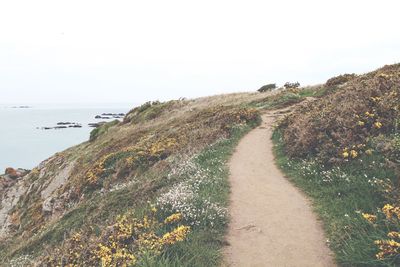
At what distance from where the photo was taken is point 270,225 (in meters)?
8.99

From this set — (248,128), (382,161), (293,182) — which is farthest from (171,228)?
(248,128)

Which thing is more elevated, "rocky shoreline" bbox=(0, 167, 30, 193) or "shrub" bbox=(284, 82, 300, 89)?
"shrub" bbox=(284, 82, 300, 89)

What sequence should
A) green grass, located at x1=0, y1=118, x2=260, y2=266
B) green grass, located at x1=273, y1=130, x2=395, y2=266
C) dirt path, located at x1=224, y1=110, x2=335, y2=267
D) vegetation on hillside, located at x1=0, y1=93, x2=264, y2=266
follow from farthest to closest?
vegetation on hillside, located at x1=0, y1=93, x2=264, y2=266, dirt path, located at x1=224, y1=110, x2=335, y2=267, green grass, located at x1=0, y1=118, x2=260, y2=266, green grass, located at x1=273, y1=130, x2=395, y2=266

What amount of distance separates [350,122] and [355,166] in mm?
2817

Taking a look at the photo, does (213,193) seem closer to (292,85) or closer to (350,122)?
(350,122)

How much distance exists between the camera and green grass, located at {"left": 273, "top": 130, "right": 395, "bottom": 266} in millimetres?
6840

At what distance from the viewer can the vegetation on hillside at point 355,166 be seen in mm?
6949

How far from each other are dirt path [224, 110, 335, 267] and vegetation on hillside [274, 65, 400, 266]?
37cm

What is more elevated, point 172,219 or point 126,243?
point 172,219

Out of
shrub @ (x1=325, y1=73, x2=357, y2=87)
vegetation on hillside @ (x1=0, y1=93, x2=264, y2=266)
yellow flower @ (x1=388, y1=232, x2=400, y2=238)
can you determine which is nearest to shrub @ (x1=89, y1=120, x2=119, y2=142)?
vegetation on hillside @ (x1=0, y1=93, x2=264, y2=266)

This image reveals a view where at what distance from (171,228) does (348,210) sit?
13.8 feet

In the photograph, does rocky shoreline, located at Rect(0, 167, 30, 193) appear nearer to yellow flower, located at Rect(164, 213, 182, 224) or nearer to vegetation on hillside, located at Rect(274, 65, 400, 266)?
vegetation on hillside, located at Rect(274, 65, 400, 266)

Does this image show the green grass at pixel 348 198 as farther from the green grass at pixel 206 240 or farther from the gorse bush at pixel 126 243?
the gorse bush at pixel 126 243

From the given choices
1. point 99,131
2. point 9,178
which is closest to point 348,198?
point 99,131
